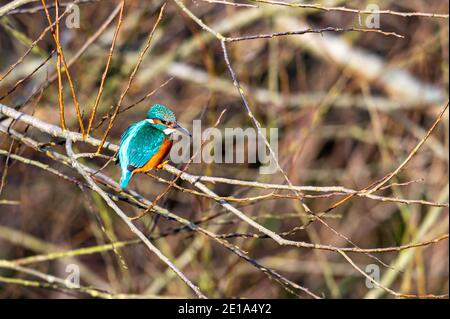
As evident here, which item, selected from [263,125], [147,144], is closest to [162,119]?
[147,144]

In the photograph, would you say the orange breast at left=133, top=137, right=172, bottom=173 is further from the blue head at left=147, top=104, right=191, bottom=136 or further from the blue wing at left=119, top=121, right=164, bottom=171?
the blue head at left=147, top=104, right=191, bottom=136

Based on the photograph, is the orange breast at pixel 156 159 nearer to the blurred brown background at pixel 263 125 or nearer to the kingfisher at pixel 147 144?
the kingfisher at pixel 147 144

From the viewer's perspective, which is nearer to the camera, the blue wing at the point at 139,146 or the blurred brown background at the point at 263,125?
the blue wing at the point at 139,146

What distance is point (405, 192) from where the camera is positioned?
19.1 ft

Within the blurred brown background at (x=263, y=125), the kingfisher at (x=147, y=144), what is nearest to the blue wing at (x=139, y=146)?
the kingfisher at (x=147, y=144)

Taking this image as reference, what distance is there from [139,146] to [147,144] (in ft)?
0.14

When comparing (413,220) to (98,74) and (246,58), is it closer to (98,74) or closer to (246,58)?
(246,58)

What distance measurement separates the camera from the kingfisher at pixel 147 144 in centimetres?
277

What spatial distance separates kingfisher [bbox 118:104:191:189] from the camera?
277cm

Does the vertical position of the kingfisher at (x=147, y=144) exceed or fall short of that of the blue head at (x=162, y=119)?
it falls short

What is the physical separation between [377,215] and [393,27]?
2049 mm

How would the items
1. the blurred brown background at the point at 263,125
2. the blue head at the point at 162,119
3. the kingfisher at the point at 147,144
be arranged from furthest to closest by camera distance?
1. the blurred brown background at the point at 263,125
2. the blue head at the point at 162,119
3. the kingfisher at the point at 147,144
